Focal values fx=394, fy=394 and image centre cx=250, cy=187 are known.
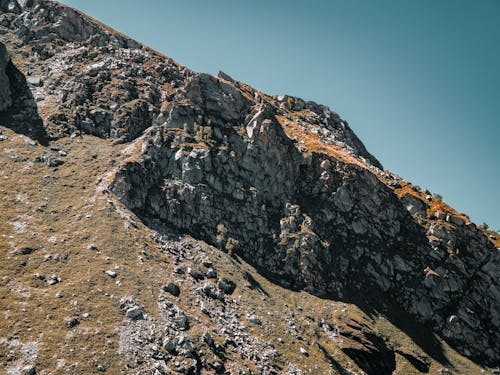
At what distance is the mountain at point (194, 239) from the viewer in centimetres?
6175

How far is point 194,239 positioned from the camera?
93750 millimetres

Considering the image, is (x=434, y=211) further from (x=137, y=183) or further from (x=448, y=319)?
(x=137, y=183)

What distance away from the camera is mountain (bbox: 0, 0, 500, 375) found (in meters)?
61.8

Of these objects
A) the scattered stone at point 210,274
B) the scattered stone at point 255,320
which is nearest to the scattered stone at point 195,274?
the scattered stone at point 210,274

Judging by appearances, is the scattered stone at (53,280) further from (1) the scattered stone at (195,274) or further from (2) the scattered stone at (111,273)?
(1) the scattered stone at (195,274)

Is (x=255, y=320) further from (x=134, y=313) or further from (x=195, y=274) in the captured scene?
(x=134, y=313)

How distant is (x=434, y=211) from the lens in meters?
129

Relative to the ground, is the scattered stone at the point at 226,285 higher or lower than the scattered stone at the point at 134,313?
higher

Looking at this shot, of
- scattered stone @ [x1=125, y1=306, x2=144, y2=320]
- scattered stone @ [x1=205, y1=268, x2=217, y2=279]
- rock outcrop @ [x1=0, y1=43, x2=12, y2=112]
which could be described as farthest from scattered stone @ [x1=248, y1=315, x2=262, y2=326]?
rock outcrop @ [x1=0, y1=43, x2=12, y2=112]

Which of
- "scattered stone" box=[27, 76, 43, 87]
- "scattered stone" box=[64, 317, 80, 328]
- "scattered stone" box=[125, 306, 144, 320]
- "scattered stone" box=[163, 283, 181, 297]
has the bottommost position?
"scattered stone" box=[64, 317, 80, 328]

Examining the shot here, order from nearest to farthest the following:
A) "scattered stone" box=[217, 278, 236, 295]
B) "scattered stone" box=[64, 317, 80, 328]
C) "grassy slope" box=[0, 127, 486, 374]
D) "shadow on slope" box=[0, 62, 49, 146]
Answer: "grassy slope" box=[0, 127, 486, 374] < "scattered stone" box=[64, 317, 80, 328] < "scattered stone" box=[217, 278, 236, 295] < "shadow on slope" box=[0, 62, 49, 146]

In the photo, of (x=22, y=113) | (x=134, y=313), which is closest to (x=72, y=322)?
(x=134, y=313)

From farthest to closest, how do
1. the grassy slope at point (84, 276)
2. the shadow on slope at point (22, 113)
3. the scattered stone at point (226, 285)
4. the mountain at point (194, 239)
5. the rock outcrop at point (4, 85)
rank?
the rock outcrop at point (4, 85), the shadow on slope at point (22, 113), the scattered stone at point (226, 285), the mountain at point (194, 239), the grassy slope at point (84, 276)

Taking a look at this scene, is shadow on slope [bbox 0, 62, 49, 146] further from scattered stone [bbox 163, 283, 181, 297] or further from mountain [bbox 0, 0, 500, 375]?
scattered stone [bbox 163, 283, 181, 297]
